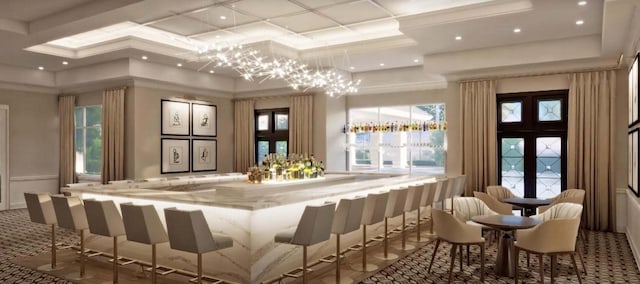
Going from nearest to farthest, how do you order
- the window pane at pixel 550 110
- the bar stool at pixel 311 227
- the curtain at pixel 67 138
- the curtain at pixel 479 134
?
the bar stool at pixel 311 227 < the window pane at pixel 550 110 < the curtain at pixel 479 134 < the curtain at pixel 67 138

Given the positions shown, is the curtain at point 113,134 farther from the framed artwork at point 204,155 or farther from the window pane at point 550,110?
the window pane at point 550,110

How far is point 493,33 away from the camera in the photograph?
6965 mm

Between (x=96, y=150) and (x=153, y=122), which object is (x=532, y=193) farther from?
(x=96, y=150)

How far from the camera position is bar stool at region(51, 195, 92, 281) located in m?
5.08

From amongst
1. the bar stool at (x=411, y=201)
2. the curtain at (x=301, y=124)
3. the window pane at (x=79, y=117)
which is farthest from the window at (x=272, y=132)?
the bar stool at (x=411, y=201)

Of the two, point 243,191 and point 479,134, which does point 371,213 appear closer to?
point 243,191

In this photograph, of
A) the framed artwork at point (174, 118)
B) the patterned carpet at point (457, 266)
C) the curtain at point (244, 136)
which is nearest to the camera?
the patterned carpet at point (457, 266)

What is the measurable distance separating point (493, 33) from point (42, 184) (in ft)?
33.9

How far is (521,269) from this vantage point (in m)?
5.40

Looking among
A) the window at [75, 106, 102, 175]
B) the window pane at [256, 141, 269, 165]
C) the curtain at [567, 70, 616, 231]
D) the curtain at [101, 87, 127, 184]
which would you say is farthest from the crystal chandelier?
the curtain at [567, 70, 616, 231]

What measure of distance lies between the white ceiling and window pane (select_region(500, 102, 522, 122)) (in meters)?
0.92

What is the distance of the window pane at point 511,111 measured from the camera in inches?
335

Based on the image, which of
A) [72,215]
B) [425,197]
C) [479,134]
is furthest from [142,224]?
[479,134]

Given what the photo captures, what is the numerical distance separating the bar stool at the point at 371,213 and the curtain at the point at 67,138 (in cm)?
849
